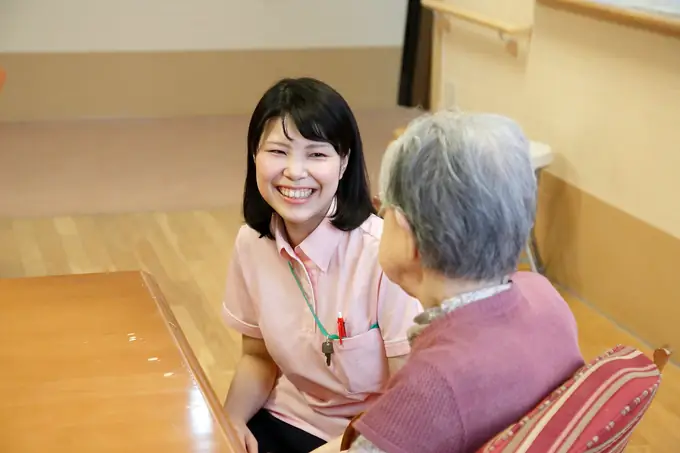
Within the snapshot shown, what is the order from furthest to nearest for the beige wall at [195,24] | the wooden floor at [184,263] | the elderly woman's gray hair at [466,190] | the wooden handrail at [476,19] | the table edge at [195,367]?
the beige wall at [195,24] < the wooden handrail at [476,19] < the wooden floor at [184,263] < the table edge at [195,367] < the elderly woman's gray hair at [466,190]

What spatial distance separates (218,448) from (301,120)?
61 centimetres

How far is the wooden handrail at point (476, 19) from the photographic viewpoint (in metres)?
3.62

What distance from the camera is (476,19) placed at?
12.9 ft

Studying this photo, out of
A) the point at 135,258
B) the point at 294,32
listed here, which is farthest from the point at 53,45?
the point at 135,258

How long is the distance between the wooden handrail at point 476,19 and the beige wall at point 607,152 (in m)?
0.08

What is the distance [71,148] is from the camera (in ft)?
17.0

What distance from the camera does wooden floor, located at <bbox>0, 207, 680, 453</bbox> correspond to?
8.87 ft

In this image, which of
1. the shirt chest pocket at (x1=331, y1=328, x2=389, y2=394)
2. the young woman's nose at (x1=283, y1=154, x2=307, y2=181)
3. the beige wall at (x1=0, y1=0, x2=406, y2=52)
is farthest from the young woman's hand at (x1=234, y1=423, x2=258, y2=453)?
the beige wall at (x1=0, y1=0, x2=406, y2=52)

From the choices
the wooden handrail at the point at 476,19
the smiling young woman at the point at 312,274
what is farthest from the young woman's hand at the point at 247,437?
the wooden handrail at the point at 476,19

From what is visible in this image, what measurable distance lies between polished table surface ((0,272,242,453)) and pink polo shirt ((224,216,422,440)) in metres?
0.21

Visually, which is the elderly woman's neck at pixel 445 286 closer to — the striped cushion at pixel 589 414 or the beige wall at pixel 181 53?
the striped cushion at pixel 589 414

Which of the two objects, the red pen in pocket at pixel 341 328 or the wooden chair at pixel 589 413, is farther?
the red pen in pocket at pixel 341 328

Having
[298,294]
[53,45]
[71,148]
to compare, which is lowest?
[71,148]

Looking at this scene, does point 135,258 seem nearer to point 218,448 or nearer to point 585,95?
point 585,95
